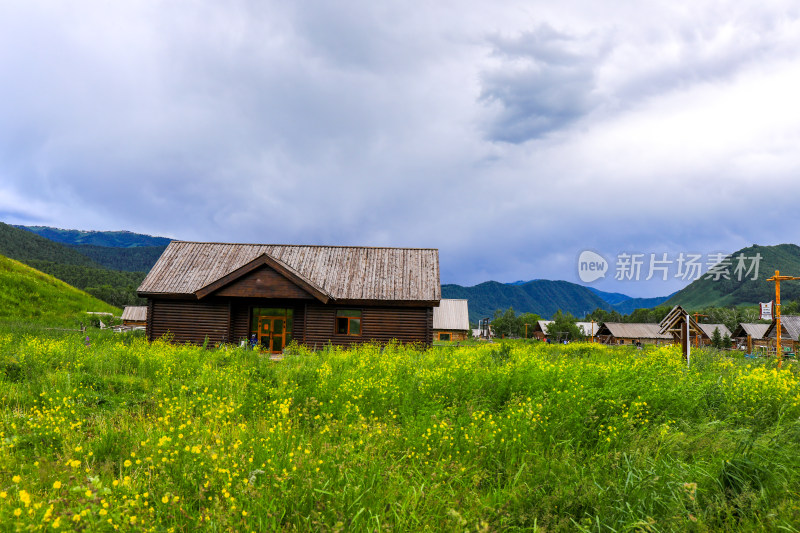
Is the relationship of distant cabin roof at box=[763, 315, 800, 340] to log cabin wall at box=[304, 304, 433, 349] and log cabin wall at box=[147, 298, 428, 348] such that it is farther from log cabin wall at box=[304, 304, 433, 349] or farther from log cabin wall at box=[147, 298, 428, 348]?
log cabin wall at box=[147, 298, 428, 348]

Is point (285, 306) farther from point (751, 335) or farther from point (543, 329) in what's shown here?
point (543, 329)

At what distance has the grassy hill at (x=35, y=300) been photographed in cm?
4905

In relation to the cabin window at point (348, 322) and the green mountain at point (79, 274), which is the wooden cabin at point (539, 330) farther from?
the cabin window at point (348, 322)

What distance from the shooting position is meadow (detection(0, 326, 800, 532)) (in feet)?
13.3

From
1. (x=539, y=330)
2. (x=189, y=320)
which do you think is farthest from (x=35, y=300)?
(x=539, y=330)

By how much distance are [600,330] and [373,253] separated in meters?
93.1

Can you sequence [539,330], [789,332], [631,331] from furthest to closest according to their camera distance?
1. [539,330]
2. [631,331]
3. [789,332]

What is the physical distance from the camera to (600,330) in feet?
348

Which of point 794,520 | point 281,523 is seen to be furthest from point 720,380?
point 281,523

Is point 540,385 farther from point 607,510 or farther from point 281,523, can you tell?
point 281,523

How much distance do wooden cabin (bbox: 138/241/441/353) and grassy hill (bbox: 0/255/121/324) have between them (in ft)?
102

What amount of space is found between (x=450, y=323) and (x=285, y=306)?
39.2 metres

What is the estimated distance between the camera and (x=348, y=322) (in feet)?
80.8

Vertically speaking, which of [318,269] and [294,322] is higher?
[318,269]
